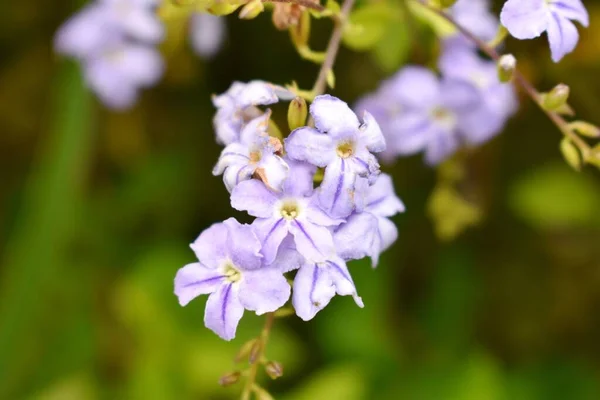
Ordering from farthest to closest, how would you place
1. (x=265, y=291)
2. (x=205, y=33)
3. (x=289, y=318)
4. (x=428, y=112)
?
1. (x=289, y=318)
2. (x=205, y=33)
3. (x=428, y=112)
4. (x=265, y=291)

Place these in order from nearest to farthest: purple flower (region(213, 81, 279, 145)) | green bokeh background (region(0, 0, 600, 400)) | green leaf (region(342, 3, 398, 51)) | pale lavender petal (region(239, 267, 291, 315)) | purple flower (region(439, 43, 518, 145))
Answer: pale lavender petal (region(239, 267, 291, 315)) < purple flower (region(213, 81, 279, 145)) < green leaf (region(342, 3, 398, 51)) < purple flower (region(439, 43, 518, 145)) < green bokeh background (region(0, 0, 600, 400))

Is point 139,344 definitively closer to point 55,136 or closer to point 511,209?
point 55,136

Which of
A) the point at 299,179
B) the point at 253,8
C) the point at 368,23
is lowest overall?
the point at 368,23

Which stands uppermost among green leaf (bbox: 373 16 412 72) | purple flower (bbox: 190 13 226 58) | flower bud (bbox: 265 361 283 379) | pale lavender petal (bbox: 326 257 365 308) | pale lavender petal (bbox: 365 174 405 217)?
pale lavender petal (bbox: 326 257 365 308)

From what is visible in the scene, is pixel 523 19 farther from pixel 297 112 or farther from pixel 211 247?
pixel 211 247

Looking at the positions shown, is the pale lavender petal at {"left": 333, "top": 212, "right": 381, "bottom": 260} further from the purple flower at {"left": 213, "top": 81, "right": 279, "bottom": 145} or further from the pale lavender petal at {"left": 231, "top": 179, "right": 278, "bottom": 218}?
the purple flower at {"left": 213, "top": 81, "right": 279, "bottom": 145}

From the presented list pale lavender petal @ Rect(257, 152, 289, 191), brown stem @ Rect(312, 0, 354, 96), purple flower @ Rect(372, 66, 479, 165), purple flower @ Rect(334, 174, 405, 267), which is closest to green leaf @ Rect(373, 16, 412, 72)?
purple flower @ Rect(372, 66, 479, 165)

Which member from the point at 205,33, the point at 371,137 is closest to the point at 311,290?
the point at 371,137
